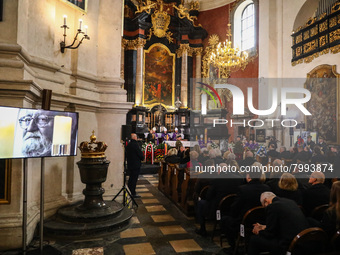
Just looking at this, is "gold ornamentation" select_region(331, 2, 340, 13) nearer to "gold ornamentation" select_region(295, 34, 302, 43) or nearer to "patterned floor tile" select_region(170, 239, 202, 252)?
"gold ornamentation" select_region(295, 34, 302, 43)

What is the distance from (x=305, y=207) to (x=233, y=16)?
15782mm

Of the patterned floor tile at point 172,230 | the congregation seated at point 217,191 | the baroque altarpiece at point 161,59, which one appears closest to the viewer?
the congregation seated at point 217,191

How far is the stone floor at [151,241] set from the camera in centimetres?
358

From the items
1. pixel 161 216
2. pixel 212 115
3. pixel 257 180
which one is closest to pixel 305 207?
pixel 257 180

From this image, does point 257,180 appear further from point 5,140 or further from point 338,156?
point 338,156

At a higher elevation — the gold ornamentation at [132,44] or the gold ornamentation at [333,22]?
the gold ornamentation at [132,44]

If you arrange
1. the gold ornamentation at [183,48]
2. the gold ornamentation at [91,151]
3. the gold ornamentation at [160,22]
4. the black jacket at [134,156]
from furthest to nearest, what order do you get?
1. the gold ornamentation at [183,48]
2. the gold ornamentation at [160,22]
3. the black jacket at [134,156]
4. the gold ornamentation at [91,151]

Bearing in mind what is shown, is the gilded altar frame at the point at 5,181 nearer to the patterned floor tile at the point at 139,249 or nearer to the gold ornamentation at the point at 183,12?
the patterned floor tile at the point at 139,249

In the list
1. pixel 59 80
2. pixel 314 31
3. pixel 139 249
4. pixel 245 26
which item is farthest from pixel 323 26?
pixel 139 249

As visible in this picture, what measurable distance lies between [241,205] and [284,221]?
0.99 meters

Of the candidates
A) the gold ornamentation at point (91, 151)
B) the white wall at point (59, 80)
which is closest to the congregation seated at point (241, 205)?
the gold ornamentation at point (91, 151)

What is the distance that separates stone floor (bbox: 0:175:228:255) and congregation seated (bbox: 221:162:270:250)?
0.35 m

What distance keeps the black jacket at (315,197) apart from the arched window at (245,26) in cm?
1282

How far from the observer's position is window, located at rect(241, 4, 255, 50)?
15637mm
